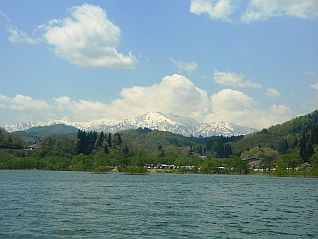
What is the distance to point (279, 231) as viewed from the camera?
41750mm

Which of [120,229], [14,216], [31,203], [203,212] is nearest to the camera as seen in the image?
[120,229]

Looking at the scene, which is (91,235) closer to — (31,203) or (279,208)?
(31,203)

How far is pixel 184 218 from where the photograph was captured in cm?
4856

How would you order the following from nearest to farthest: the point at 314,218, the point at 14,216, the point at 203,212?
the point at 14,216
the point at 314,218
the point at 203,212

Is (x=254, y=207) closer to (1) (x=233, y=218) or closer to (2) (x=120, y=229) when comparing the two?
(1) (x=233, y=218)

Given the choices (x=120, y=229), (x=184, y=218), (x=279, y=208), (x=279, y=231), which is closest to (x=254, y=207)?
(x=279, y=208)

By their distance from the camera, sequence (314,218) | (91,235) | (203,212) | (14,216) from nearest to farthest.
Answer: (91,235), (14,216), (314,218), (203,212)

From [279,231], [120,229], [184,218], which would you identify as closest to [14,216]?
[120,229]

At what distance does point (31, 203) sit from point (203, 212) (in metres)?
21.4

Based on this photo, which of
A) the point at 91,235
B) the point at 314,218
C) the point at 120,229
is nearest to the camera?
the point at 91,235

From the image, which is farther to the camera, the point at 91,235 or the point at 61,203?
the point at 61,203

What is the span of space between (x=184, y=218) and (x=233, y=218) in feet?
16.5

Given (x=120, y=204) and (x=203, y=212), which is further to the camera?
(x=120, y=204)

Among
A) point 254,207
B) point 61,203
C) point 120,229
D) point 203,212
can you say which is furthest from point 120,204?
point 120,229
